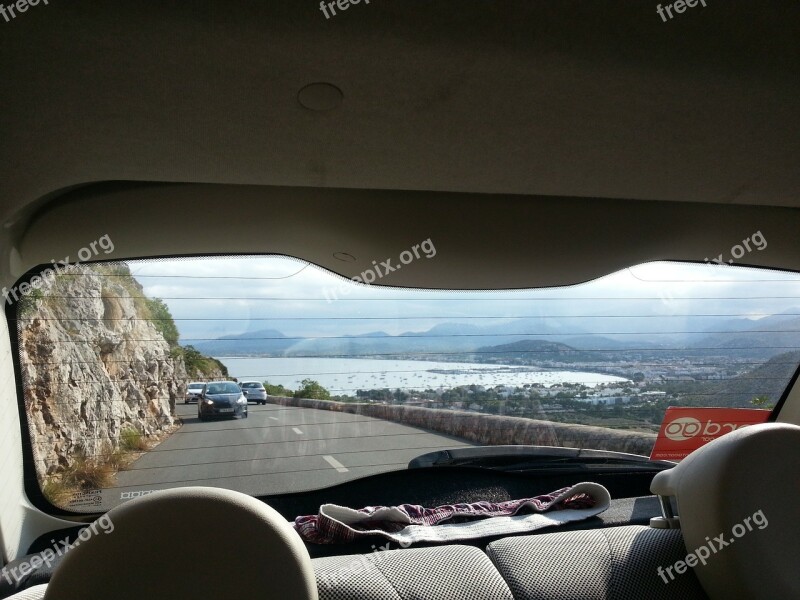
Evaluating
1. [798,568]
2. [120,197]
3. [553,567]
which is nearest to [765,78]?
[798,568]

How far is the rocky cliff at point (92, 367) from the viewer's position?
2.93 metres

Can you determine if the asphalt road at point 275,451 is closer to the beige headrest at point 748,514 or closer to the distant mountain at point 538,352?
the distant mountain at point 538,352

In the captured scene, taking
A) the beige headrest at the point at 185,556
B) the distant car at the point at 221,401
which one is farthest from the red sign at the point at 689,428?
the beige headrest at the point at 185,556

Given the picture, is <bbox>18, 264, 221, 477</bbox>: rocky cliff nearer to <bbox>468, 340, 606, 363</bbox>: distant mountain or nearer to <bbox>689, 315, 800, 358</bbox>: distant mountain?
<bbox>468, 340, 606, 363</bbox>: distant mountain

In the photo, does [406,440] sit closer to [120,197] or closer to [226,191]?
[226,191]

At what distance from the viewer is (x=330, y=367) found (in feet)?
10.6

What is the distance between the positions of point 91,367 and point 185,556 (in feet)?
6.66

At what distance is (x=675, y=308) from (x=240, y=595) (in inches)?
126

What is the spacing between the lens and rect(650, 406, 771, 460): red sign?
3502 mm

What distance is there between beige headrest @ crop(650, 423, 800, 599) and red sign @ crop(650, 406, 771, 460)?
1.71m

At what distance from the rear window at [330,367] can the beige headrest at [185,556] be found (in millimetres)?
1807

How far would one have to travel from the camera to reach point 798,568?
172 centimetres

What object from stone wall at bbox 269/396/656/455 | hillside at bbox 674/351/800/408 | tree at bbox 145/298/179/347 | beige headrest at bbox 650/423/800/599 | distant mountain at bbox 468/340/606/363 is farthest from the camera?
hillside at bbox 674/351/800/408

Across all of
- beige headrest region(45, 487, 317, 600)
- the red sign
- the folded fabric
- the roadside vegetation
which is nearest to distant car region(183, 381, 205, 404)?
the roadside vegetation
